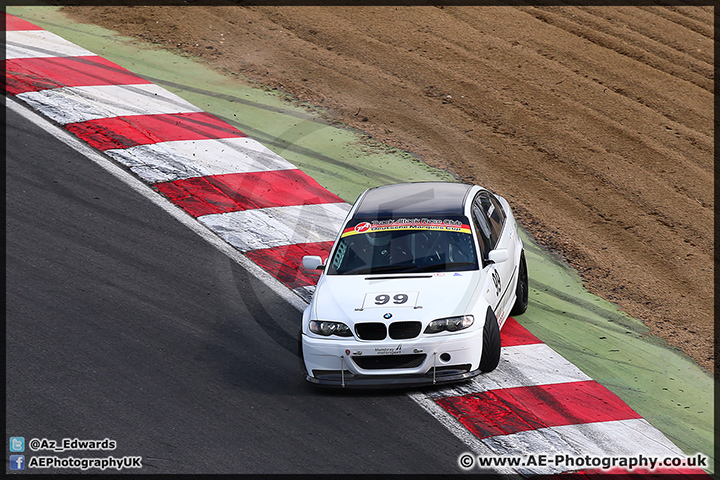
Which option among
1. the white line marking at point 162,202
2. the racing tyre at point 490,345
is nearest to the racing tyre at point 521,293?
the racing tyre at point 490,345

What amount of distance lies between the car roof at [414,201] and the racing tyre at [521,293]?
1.07 metres

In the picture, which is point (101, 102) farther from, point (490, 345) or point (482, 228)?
point (490, 345)

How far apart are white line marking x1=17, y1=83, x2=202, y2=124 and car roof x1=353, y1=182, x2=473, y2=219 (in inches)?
208

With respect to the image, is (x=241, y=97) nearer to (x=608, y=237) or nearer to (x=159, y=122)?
(x=159, y=122)

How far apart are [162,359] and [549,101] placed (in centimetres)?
823

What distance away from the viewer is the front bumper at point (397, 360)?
689 centimetres

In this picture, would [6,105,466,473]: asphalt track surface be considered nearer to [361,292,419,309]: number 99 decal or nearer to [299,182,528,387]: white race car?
[299,182,528,387]: white race car

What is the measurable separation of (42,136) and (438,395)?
25.0ft

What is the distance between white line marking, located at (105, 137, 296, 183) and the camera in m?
11.1

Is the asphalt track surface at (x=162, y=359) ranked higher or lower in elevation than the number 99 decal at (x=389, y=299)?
lower

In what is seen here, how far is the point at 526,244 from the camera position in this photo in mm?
10109

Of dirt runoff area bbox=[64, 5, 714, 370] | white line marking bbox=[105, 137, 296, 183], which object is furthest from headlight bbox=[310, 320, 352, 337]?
white line marking bbox=[105, 137, 296, 183]

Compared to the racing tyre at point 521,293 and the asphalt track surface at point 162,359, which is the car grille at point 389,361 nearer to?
the asphalt track surface at point 162,359

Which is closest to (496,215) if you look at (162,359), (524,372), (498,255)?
(498,255)
